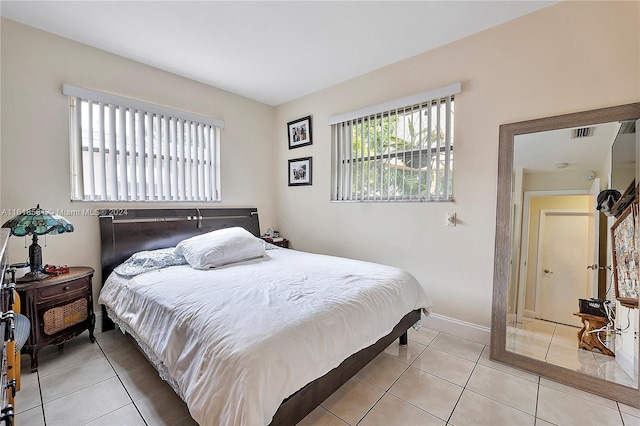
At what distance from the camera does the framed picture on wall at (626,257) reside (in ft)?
5.87

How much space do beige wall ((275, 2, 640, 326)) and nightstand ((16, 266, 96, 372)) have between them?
98.2 inches

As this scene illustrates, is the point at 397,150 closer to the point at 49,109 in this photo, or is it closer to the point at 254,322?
the point at 254,322

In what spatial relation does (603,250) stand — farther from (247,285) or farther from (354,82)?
(354,82)

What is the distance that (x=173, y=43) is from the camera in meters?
2.56

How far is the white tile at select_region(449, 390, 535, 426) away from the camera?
61.9 inches

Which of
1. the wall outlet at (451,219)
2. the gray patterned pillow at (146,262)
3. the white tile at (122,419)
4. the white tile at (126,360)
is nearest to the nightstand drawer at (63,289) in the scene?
the gray patterned pillow at (146,262)

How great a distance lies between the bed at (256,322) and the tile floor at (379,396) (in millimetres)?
216

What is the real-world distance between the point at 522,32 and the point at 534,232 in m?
1.62

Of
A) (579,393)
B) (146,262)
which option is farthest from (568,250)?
(146,262)

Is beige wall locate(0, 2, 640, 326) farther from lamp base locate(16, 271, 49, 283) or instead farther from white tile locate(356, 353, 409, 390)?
white tile locate(356, 353, 409, 390)

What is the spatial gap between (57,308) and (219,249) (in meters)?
1.25

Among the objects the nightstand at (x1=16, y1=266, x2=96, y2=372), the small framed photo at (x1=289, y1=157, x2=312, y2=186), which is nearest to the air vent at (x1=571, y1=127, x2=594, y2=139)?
the small framed photo at (x1=289, y1=157, x2=312, y2=186)

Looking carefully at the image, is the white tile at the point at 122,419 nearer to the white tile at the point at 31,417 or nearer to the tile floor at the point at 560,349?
the white tile at the point at 31,417

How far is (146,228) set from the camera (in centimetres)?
288
